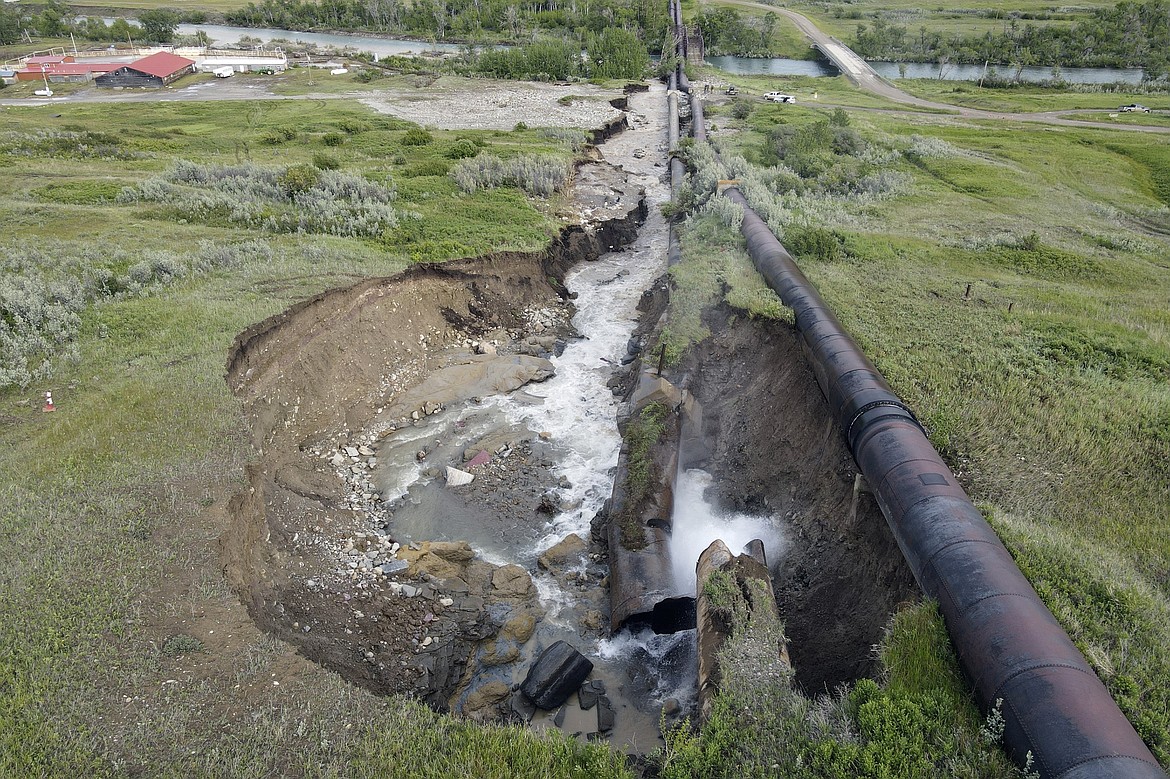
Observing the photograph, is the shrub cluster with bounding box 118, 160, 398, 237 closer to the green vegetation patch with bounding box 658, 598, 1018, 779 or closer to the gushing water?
the gushing water

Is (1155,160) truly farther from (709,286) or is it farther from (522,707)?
(522,707)

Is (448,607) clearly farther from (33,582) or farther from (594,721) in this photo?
(33,582)

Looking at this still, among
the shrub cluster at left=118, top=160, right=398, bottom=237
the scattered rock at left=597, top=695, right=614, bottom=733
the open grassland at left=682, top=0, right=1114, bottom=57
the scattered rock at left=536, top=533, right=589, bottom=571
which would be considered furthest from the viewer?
the open grassland at left=682, top=0, right=1114, bottom=57

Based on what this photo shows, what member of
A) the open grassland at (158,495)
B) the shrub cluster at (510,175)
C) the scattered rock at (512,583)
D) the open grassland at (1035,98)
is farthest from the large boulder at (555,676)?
the open grassland at (1035,98)

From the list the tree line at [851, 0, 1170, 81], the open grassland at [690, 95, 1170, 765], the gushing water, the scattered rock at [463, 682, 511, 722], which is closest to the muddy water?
the scattered rock at [463, 682, 511, 722]

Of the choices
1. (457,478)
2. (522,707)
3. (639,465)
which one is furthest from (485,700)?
(457,478)

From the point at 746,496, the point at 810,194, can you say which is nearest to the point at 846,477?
the point at 746,496
